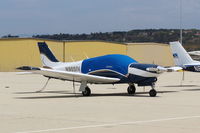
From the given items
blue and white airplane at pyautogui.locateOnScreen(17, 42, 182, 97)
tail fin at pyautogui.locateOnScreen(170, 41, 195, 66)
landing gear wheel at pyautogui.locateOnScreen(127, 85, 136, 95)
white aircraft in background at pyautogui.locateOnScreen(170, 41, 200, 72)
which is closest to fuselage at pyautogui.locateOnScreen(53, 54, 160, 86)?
blue and white airplane at pyautogui.locateOnScreen(17, 42, 182, 97)

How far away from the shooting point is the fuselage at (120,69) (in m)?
22.6

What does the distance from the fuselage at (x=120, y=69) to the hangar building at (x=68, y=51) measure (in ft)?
144

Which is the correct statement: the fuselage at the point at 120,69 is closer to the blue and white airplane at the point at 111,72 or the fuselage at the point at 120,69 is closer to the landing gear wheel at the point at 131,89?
the blue and white airplane at the point at 111,72

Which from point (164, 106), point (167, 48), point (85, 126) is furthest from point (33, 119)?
point (167, 48)

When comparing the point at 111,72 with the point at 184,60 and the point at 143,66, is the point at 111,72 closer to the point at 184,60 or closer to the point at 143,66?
the point at 143,66

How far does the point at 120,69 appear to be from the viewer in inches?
A: 914

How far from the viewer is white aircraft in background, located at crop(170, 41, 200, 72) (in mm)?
30541

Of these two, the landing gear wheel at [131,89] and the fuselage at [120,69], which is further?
the landing gear wheel at [131,89]

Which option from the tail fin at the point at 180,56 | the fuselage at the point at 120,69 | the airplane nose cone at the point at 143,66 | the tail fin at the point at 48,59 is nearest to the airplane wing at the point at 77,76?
the fuselage at the point at 120,69

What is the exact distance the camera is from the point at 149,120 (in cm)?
1351

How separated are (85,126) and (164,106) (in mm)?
5879

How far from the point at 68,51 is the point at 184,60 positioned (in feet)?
157

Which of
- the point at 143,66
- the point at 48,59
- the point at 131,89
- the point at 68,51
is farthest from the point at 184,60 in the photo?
the point at 68,51

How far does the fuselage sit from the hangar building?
4403 centimetres
